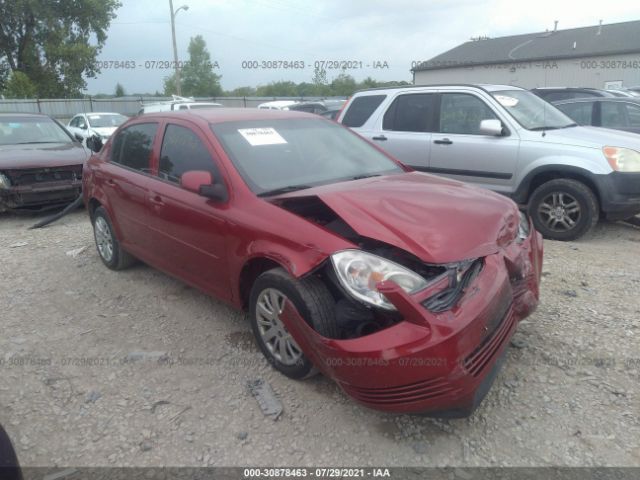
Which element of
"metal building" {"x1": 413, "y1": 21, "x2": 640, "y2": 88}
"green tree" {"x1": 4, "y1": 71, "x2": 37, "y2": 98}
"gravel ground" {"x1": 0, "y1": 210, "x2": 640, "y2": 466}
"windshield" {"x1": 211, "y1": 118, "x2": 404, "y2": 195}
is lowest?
"gravel ground" {"x1": 0, "y1": 210, "x2": 640, "y2": 466}

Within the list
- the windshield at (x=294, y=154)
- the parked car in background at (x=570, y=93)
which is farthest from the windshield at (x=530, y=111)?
the parked car in background at (x=570, y=93)

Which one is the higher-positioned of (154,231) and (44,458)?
(154,231)

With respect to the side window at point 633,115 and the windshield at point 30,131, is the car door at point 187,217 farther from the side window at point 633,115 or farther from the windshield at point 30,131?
the side window at point 633,115

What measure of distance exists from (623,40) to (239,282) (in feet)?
134

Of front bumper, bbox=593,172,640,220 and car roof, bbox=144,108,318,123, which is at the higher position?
car roof, bbox=144,108,318,123

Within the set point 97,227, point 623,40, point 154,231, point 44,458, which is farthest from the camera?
point 623,40

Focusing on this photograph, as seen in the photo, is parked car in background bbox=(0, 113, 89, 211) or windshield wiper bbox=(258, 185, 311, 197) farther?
parked car in background bbox=(0, 113, 89, 211)

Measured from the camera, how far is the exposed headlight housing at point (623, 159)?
525 cm

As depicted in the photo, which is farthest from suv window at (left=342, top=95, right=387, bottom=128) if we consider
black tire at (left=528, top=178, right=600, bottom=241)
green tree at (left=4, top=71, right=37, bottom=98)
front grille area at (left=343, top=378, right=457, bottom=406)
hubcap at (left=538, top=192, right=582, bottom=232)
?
green tree at (left=4, top=71, right=37, bottom=98)

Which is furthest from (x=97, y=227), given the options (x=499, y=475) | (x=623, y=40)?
(x=623, y=40)

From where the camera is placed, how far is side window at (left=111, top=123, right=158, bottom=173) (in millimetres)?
4242

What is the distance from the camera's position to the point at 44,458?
254 centimetres

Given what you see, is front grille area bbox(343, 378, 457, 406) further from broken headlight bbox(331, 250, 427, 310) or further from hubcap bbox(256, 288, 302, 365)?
hubcap bbox(256, 288, 302, 365)

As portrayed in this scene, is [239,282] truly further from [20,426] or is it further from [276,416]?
[20,426]
